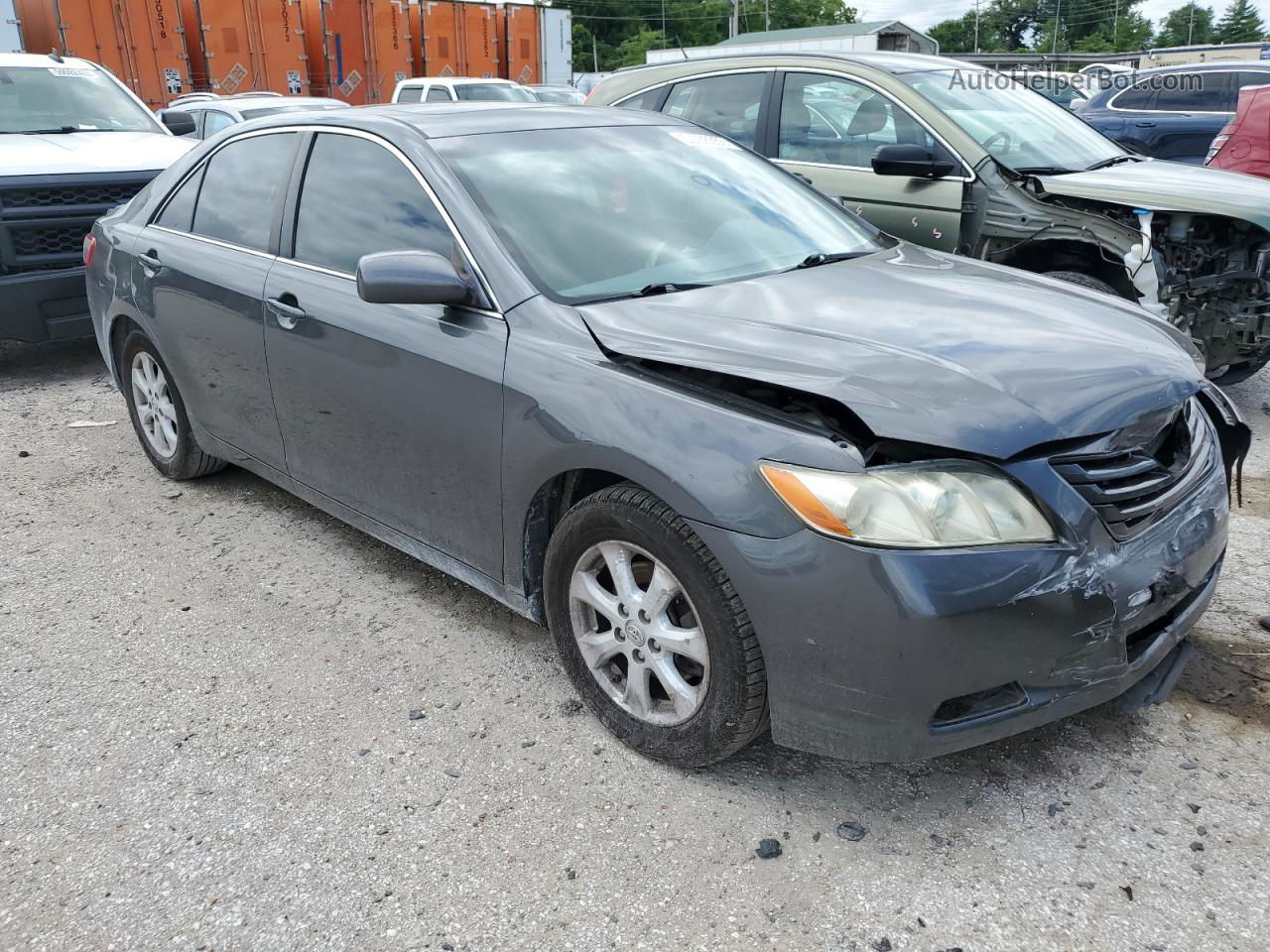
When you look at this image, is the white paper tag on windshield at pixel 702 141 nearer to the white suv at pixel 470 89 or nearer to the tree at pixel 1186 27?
the white suv at pixel 470 89

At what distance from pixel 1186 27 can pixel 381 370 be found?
11443 cm

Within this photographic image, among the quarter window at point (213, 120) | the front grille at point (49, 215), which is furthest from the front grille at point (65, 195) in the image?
the quarter window at point (213, 120)

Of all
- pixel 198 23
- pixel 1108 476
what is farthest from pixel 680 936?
pixel 198 23

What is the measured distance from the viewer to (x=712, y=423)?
236 centimetres

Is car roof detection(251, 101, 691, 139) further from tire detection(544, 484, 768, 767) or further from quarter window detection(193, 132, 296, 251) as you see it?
tire detection(544, 484, 768, 767)

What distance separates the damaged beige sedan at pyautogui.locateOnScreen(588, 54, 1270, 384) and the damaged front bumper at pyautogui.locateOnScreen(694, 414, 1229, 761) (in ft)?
11.2

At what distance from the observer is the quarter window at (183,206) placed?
4297 millimetres

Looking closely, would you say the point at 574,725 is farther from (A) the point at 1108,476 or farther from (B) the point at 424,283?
(A) the point at 1108,476

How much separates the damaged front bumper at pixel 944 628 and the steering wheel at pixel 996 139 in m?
3.81

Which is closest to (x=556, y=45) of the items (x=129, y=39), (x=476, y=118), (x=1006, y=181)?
(x=129, y=39)

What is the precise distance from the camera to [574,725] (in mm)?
2916

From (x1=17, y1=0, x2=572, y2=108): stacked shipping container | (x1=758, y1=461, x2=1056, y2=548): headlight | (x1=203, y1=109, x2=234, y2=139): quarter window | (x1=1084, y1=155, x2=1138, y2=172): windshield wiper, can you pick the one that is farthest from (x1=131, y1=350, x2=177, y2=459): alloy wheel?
(x1=17, y1=0, x2=572, y2=108): stacked shipping container

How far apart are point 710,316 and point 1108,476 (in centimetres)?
104

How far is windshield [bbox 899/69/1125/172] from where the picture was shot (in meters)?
5.69
